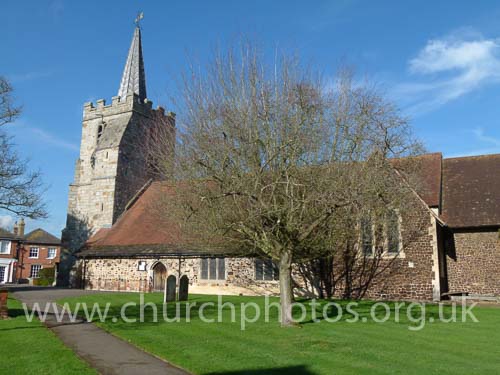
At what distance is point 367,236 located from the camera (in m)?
19.4

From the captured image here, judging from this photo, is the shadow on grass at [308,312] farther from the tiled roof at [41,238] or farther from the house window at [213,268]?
the tiled roof at [41,238]

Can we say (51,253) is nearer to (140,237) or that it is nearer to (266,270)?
(140,237)

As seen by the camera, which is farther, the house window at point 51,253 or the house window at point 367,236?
the house window at point 51,253

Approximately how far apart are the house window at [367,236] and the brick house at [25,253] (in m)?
45.3

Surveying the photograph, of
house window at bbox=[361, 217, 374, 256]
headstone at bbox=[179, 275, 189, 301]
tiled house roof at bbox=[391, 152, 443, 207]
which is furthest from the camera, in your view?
headstone at bbox=[179, 275, 189, 301]

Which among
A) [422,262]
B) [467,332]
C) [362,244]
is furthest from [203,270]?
[467,332]

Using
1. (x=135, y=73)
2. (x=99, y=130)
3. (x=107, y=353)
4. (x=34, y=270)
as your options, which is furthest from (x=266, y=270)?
(x=34, y=270)

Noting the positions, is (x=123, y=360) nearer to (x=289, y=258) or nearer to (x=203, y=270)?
(x=289, y=258)

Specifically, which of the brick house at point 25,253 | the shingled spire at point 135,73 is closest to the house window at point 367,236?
the shingled spire at point 135,73

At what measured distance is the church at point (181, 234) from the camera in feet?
65.7

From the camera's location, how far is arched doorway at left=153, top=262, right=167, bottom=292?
85.0ft

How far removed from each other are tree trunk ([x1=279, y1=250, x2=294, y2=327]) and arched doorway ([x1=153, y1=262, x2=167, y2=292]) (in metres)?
14.1

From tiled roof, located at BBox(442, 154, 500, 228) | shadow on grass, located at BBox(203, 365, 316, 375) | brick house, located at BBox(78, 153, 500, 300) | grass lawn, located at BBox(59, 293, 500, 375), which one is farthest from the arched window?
shadow on grass, located at BBox(203, 365, 316, 375)

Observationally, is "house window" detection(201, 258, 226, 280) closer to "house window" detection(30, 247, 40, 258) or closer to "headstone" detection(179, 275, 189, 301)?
"headstone" detection(179, 275, 189, 301)
